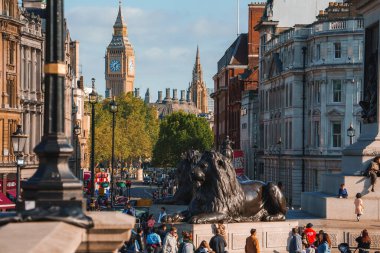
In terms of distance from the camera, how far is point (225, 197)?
28672mm

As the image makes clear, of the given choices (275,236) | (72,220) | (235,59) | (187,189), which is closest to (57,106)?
(72,220)

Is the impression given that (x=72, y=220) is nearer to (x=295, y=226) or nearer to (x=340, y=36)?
(x=295, y=226)

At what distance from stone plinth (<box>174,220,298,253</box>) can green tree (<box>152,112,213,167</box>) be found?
15429 centimetres

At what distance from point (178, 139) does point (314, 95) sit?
10257 cm

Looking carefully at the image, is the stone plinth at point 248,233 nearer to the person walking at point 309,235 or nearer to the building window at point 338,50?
the person walking at point 309,235

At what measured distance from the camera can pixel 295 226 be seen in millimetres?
29219

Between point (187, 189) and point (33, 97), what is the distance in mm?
40783

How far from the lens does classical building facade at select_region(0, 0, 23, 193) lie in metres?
66.5

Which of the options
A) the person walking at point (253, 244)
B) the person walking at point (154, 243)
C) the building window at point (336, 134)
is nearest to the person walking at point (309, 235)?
the person walking at point (253, 244)

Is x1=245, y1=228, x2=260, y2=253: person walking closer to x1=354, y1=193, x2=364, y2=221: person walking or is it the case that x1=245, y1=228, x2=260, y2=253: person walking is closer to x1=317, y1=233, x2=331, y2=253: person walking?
x1=317, y1=233, x2=331, y2=253: person walking

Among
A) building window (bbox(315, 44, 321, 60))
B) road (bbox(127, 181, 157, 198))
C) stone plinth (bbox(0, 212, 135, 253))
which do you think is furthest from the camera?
road (bbox(127, 181, 157, 198))

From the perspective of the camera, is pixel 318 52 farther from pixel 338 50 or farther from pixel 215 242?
pixel 215 242

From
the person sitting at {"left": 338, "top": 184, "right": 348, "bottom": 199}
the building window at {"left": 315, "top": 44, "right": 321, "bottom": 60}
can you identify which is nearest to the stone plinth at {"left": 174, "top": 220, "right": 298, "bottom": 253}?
the person sitting at {"left": 338, "top": 184, "right": 348, "bottom": 199}

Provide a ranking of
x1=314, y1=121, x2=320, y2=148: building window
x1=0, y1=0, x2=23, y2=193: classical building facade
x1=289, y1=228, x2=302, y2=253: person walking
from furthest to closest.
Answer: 1. x1=314, y1=121, x2=320, y2=148: building window
2. x1=0, y1=0, x2=23, y2=193: classical building facade
3. x1=289, y1=228, x2=302, y2=253: person walking
